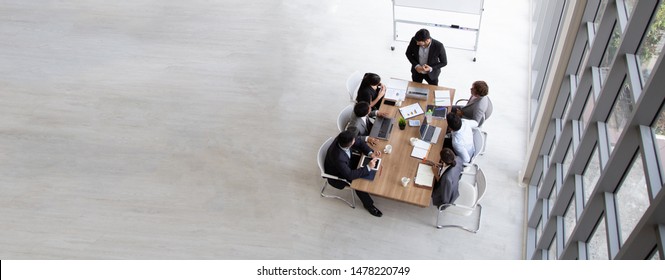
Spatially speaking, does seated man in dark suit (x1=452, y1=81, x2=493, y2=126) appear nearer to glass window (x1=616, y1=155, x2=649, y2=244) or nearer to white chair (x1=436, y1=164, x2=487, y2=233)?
white chair (x1=436, y1=164, x2=487, y2=233)

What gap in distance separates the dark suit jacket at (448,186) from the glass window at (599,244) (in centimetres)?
186

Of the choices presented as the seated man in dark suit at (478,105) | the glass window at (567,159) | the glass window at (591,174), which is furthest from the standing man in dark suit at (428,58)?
the glass window at (591,174)

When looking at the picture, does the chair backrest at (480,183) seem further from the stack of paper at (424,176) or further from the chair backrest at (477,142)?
the stack of paper at (424,176)

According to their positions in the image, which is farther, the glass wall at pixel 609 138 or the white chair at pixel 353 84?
the white chair at pixel 353 84

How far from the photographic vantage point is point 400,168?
22.6ft

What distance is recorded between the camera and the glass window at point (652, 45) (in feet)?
12.6

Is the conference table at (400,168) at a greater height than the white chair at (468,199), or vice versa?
the conference table at (400,168)

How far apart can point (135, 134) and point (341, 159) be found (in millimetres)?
3443

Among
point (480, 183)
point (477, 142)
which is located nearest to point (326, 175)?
point (480, 183)

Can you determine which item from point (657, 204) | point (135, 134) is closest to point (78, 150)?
point (135, 134)

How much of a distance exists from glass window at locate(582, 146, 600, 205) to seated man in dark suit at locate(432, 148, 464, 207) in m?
1.57

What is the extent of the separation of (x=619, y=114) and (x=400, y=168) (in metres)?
Result: 2.86

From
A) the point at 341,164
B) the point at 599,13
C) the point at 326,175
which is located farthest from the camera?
the point at 326,175

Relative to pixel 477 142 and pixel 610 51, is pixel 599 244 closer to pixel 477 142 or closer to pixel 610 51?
pixel 610 51
